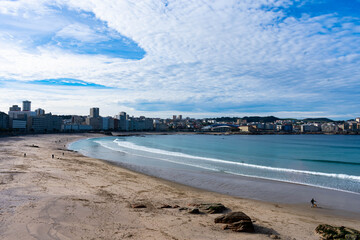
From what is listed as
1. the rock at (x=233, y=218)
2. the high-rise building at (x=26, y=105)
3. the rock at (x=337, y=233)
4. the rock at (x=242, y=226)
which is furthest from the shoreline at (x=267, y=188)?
the high-rise building at (x=26, y=105)

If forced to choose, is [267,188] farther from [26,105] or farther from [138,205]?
[26,105]

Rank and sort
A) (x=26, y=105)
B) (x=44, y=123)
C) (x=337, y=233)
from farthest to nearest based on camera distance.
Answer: (x=26, y=105)
(x=44, y=123)
(x=337, y=233)

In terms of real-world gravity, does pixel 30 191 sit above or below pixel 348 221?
above

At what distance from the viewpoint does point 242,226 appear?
8383 millimetres

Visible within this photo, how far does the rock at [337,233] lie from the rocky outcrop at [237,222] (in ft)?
7.77

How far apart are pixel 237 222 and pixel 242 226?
0.83 feet

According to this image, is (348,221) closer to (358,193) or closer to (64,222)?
(358,193)

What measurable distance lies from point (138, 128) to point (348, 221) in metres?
183

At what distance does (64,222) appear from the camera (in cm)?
800

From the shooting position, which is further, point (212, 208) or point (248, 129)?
point (248, 129)

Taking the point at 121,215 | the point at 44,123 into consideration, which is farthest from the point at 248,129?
the point at 121,215

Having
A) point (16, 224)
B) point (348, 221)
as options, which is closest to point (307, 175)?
point (348, 221)

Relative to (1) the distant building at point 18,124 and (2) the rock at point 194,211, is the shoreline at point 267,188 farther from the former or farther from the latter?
(1) the distant building at point 18,124

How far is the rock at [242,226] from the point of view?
833cm
